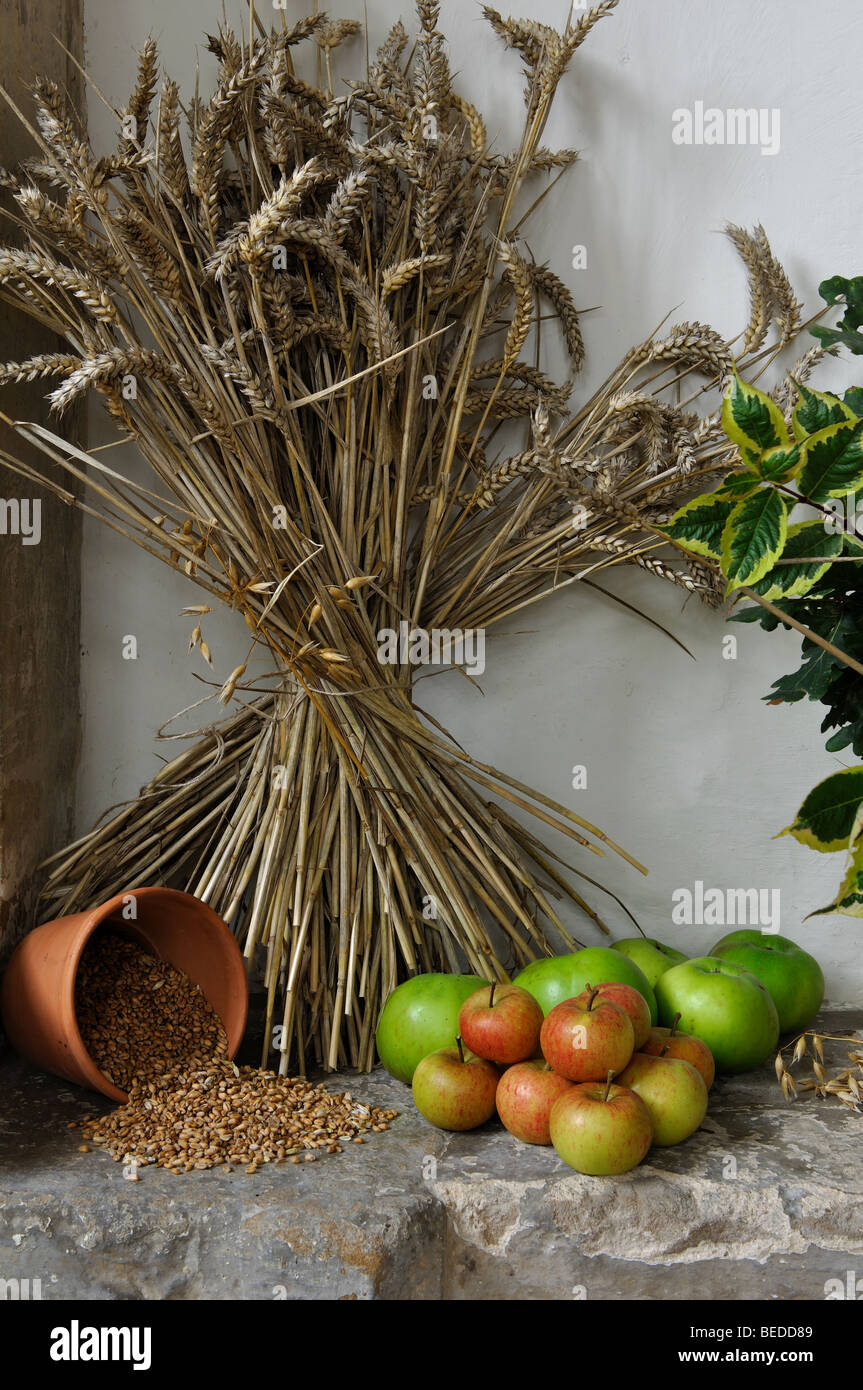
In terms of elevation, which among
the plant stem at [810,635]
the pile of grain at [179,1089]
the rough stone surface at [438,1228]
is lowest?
the rough stone surface at [438,1228]

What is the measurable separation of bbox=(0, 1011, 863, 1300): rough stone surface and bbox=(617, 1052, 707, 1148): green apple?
31mm

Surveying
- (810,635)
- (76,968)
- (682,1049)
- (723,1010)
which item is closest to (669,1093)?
(682,1049)

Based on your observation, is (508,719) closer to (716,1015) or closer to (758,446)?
(716,1015)

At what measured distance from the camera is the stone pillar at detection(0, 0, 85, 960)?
1284mm

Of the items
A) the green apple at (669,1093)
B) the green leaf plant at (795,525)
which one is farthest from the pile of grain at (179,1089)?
the green leaf plant at (795,525)

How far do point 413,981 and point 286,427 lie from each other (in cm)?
65

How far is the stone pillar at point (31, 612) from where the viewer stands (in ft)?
4.21

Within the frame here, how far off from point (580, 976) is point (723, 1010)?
170 millimetres

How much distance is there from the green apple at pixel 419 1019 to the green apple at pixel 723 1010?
0.22 meters

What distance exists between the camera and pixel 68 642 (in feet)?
4.83

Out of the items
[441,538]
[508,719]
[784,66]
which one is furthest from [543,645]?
[784,66]

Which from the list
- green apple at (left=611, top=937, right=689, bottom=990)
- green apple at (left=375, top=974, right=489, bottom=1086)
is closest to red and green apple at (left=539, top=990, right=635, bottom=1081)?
green apple at (left=375, top=974, right=489, bottom=1086)

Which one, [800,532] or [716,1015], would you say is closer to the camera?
[800,532]

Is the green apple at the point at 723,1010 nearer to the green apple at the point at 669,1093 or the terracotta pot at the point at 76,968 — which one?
the green apple at the point at 669,1093
